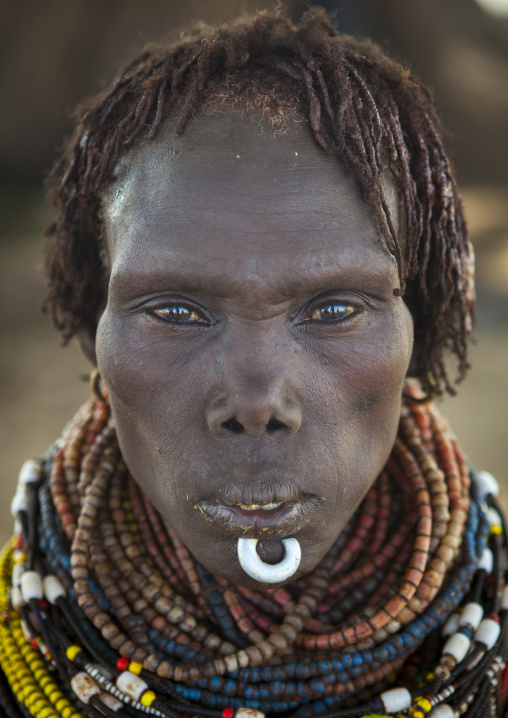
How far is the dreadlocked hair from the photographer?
1.62 m

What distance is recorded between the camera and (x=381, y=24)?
223 inches

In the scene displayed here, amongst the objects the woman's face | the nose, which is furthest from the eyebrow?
the nose

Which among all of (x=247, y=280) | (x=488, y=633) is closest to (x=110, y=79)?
(x=247, y=280)

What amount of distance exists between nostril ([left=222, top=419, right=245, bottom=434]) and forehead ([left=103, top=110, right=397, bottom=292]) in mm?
335

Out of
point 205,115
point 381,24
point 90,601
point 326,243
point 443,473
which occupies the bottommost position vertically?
point 90,601

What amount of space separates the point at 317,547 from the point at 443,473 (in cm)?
65

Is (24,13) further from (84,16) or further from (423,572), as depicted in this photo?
(423,572)

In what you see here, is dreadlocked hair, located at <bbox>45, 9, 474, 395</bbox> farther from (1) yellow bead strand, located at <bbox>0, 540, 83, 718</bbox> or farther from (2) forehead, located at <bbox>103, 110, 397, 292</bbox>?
(1) yellow bead strand, located at <bbox>0, 540, 83, 718</bbox>

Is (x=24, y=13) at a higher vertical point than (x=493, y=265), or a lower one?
higher

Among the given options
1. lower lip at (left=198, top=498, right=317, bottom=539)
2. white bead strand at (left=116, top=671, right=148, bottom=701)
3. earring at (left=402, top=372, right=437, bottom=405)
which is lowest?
white bead strand at (left=116, top=671, right=148, bottom=701)

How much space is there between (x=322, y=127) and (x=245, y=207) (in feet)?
0.95

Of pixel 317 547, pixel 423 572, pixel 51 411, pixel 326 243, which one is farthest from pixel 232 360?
pixel 51 411

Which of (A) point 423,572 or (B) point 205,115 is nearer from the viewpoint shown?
(B) point 205,115

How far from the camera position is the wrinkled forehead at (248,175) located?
5.08ft
